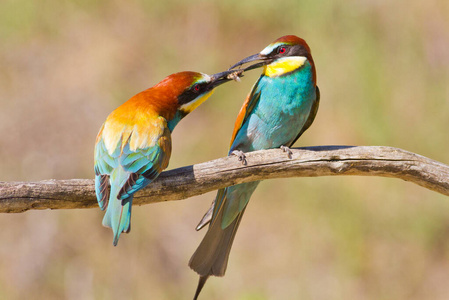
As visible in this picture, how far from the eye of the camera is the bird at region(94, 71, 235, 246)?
2.39 metres

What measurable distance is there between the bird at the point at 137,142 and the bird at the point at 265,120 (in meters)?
0.28

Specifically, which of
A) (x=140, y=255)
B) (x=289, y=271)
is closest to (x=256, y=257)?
(x=289, y=271)

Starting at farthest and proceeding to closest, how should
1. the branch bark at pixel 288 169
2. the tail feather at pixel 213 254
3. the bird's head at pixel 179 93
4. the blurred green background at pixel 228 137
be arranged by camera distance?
the blurred green background at pixel 228 137 < the tail feather at pixel 213 254 < the bird's head at pixel 179 93 < the branch bark at pixel 288 169

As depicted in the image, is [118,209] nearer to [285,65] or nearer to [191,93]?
[191,93]

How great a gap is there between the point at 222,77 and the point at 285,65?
1.10 ft

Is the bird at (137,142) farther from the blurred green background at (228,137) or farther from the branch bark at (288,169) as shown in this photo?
the blurred green background at (228,137)

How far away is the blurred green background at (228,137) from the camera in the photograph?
452 centimetres

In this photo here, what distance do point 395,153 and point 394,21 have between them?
2.85 m

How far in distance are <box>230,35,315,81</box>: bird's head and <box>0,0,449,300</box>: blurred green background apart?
1.78m

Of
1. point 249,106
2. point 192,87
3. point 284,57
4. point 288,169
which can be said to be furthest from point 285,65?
point 288,169

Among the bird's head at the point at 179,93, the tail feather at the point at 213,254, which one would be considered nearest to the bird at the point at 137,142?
the bird's head at the point at 179,93

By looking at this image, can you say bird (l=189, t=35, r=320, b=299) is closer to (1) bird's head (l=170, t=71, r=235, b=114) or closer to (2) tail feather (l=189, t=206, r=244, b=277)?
(2) tail feather (l=189, t=206, r=244, b=277)

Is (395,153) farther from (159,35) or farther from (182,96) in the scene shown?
(159,35)

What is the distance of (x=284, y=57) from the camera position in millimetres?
3105
